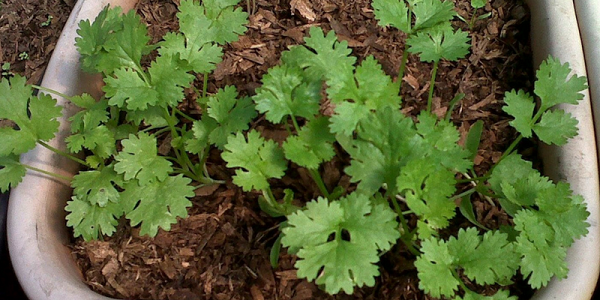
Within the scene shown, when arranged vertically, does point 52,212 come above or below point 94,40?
below

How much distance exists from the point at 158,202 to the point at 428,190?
1.75 feet

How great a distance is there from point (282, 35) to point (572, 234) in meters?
0.82

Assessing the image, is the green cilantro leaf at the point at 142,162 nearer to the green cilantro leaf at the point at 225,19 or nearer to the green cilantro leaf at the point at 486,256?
the green cilantro leaf at the point at 225,19

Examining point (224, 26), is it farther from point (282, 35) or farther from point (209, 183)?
point (209, 183)

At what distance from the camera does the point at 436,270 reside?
0.91 meters

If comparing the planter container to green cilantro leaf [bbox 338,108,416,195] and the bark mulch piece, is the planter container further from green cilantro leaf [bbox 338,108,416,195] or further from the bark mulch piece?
green cilantro leaf [bbox 338,108,416,195]

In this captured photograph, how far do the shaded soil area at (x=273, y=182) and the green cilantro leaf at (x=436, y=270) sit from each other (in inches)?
6.2

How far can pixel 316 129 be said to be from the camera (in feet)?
3.35

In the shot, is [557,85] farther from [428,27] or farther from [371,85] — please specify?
[371,85]

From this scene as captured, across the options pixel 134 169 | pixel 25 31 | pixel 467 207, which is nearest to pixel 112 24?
pixel 134 169

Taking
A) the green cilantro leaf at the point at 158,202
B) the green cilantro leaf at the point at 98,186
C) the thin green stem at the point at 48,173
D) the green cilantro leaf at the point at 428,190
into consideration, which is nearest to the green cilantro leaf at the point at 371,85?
the green cilantro leaf at the point at 428,190

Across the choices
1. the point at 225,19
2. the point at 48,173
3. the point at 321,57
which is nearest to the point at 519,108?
the point at 321,57

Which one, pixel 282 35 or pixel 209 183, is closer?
pixel 209 183

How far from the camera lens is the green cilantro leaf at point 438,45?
3.64ft
